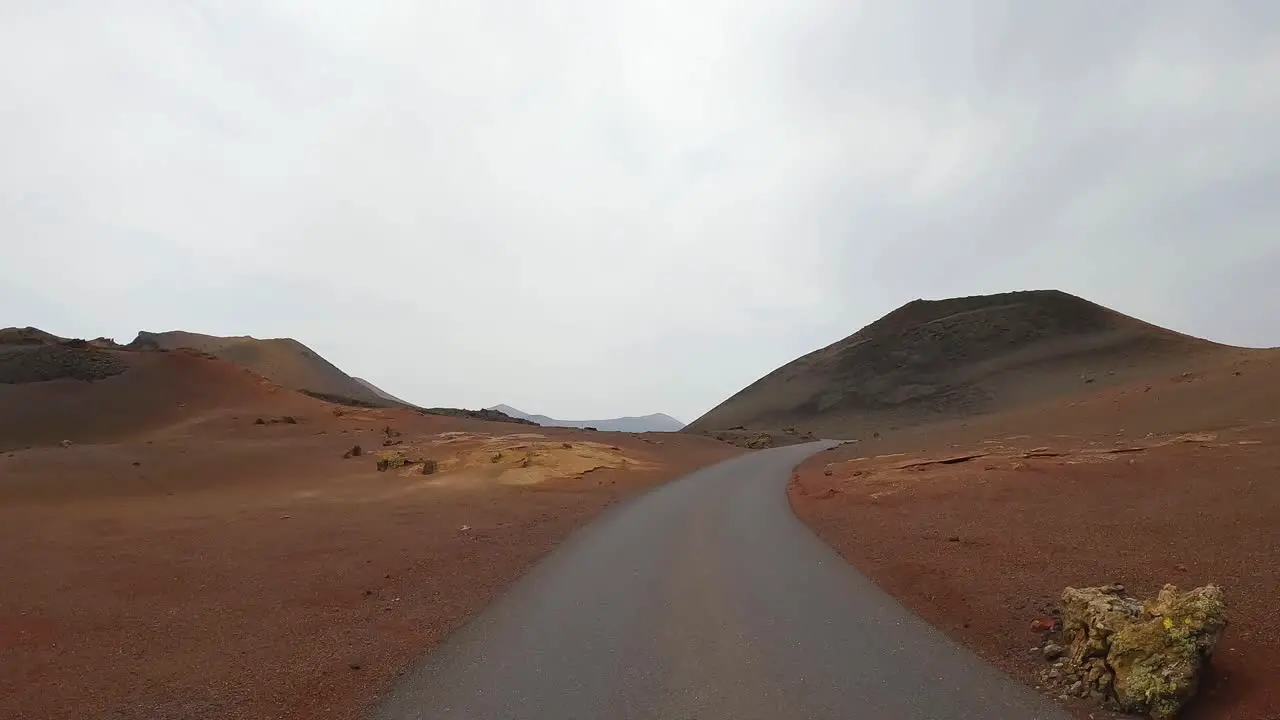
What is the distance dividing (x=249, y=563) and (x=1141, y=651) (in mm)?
13812

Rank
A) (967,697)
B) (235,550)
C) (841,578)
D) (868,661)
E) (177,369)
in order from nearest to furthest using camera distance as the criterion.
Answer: (967,697) < (868,661) < (841,578) < (235,550) < (177,369)

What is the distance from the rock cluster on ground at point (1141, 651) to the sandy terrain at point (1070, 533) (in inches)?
8.6

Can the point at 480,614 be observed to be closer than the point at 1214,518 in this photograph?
Yes

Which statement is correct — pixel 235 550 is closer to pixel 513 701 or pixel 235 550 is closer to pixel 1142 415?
pixel 513 701

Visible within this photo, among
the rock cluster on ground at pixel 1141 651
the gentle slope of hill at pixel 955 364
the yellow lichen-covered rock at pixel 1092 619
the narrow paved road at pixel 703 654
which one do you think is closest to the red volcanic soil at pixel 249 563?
the narrow paved road at pixel 703 654

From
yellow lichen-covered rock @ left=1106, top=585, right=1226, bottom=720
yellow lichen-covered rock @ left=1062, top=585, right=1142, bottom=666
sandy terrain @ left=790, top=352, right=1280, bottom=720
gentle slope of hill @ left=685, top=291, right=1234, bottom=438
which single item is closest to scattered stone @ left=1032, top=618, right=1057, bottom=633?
sandy terrain @ left=790, top=352, right=1280, bottom=720

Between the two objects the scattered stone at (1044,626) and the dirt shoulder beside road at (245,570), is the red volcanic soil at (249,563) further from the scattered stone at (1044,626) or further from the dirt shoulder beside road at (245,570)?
the scattered stone at (1044,626)

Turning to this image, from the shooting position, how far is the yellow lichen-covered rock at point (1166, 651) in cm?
503

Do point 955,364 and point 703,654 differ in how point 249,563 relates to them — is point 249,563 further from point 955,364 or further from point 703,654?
point 955,364

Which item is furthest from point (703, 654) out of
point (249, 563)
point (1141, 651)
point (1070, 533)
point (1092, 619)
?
point (249, 563)

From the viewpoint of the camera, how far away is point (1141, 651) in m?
5.37

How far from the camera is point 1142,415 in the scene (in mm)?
32125

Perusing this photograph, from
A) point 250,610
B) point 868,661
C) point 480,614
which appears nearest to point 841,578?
point 868,661

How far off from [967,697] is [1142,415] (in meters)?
34.8
